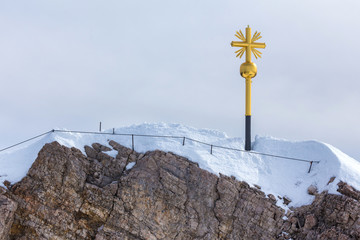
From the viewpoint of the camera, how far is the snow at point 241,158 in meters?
25.9

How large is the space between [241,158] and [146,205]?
22.3 feet

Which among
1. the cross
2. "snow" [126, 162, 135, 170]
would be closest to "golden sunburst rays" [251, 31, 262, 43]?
the cross

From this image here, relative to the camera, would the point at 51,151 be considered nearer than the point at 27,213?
No

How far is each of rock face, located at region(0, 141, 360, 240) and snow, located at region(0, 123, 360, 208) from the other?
2.16 feet

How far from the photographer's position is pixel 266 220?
25.2 metres

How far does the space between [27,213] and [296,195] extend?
12914mm

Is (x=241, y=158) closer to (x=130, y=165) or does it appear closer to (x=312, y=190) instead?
(x=312, y=190)

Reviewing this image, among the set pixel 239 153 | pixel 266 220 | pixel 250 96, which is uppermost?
pixel 250 96

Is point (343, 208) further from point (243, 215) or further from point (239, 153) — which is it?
point (239, 153)

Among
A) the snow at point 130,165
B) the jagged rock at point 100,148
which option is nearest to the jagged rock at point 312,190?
the snow at point 130,165

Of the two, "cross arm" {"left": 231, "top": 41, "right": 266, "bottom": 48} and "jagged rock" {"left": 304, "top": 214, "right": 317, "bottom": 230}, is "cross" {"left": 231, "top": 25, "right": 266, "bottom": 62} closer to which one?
"cross arm" {"left": 231, "top": 41, "right": 266, "bottom": 48}

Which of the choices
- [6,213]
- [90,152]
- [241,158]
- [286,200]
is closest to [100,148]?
[90,152]

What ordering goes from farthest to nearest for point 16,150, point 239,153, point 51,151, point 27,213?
point 239,153 < point 16,150 < point 51,151 < point 27,213

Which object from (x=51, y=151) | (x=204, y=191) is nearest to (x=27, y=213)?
(x=51, y=151)
